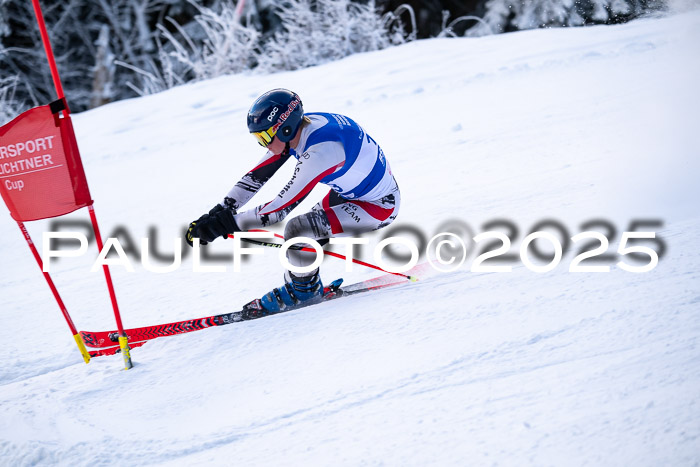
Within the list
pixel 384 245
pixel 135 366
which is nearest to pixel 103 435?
pixel 135 366

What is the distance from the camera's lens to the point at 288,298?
3037 mm

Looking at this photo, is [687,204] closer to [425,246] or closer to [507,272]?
[507,272]

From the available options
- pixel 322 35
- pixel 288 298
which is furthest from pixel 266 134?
pixel 322 35

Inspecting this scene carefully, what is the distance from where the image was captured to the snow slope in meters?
1.90

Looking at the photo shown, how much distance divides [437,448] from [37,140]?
2137mm

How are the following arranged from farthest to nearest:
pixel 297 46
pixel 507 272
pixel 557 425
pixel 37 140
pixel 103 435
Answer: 1. pixel 297 46
2. pixel 507 272
3. pixel 37 140
4. pixel 103 435
5. pixel 557 425

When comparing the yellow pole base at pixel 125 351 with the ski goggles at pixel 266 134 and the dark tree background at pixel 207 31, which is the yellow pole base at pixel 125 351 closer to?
the ski goggles at pixel 266 134

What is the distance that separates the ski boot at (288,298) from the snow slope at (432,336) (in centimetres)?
7

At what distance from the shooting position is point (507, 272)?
2936 mm

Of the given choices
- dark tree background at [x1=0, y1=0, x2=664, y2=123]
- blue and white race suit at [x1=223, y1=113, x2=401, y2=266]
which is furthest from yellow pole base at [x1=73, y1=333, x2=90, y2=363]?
dark tree background at [x1=0, y1=0, x2=664, y2=123]

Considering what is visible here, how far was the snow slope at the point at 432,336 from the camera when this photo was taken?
6.25 ft
